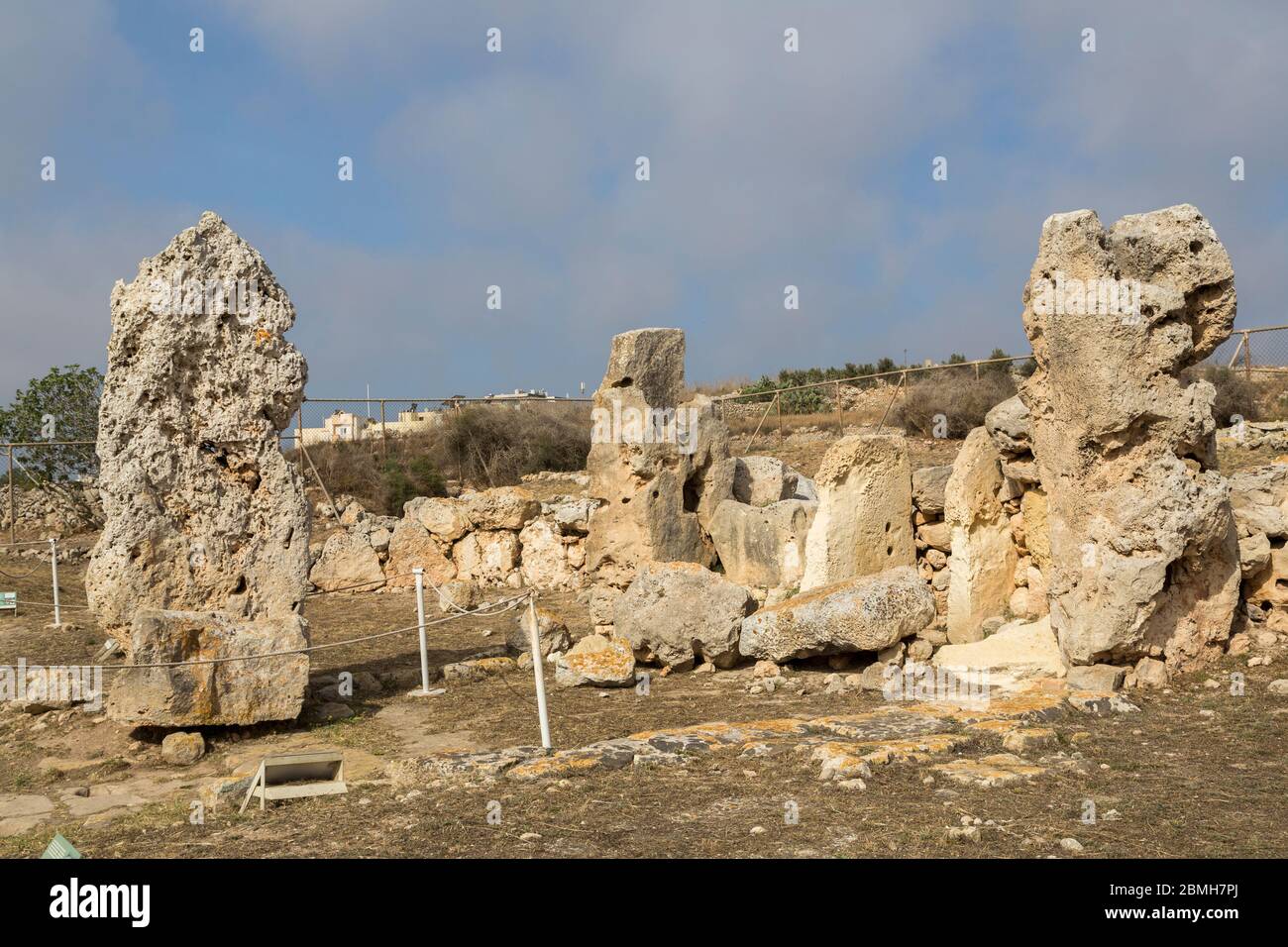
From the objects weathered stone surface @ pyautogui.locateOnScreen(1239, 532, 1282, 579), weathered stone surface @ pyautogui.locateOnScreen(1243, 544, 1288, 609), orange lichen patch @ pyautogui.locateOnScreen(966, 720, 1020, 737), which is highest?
weathered stone surface @ pyautogui.locateOnScreen(1239, 532, 1282, 579)

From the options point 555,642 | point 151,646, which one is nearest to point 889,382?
point 555,642

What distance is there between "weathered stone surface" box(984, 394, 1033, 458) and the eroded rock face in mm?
897

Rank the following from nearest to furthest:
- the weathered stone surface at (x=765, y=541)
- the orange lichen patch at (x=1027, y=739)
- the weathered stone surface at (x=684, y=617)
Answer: the orange lichen patch at (x=1027, y=739), the weathered stone surface at (x=684, y=617), the weathered stone surface at (x=765, y=541)

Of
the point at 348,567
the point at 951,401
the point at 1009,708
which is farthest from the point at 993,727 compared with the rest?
the point at 951,401

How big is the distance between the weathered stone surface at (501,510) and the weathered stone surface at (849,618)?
7198mm

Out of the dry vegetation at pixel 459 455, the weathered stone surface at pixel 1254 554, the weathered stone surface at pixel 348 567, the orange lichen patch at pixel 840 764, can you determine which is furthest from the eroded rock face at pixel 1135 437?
the dry vegetation at pixel 459 455

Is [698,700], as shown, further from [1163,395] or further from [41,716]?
[41,716]

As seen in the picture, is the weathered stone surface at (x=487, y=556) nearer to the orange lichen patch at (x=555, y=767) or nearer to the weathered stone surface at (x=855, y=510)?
the weathered stone surface at (x=855, y=510)

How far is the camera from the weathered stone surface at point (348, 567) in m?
15.5

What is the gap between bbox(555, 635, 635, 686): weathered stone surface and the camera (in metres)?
8.99

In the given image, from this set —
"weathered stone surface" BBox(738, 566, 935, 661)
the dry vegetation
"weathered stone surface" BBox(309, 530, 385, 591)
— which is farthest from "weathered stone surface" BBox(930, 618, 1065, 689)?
the dry vegetation

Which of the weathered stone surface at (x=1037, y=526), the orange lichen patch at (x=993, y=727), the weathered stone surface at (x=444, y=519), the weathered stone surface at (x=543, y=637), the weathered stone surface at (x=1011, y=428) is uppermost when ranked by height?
the weathered stone surface at (x=1011, y=428)

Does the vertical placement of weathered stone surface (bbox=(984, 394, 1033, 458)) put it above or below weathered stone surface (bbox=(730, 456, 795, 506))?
above

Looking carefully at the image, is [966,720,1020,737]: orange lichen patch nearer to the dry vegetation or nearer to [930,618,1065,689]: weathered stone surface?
[930,618,1065,689]: weathered stone surface
